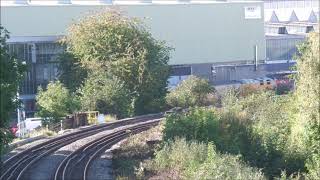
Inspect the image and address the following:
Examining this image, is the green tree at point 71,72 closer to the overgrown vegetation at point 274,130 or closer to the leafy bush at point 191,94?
the leafy bush at point 191,94

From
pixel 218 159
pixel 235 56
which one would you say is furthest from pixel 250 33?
pixel 218 159

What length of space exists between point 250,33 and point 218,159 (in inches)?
2601

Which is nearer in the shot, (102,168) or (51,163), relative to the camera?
(102,168)

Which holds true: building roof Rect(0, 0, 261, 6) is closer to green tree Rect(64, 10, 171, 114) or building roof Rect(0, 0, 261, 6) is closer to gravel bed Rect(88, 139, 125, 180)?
green tree Rect(64, 10, 171, 114)

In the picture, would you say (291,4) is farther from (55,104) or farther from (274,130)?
(274,130)

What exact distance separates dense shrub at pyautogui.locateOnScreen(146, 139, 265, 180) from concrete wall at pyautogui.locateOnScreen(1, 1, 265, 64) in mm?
50576

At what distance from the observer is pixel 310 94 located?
61.9ft

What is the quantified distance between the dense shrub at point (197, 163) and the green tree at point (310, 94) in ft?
8.86

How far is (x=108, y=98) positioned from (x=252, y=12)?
45644 mm

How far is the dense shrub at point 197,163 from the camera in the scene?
15.6 metres

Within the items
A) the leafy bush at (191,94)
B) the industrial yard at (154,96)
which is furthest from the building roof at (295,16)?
the leafy bush at (191,94)

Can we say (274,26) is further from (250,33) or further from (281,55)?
(250,33)

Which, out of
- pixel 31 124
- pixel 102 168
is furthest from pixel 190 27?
pixel 102 168

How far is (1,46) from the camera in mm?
14008
